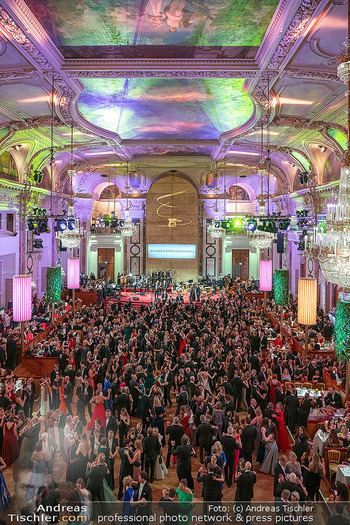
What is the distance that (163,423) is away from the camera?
9070 mm

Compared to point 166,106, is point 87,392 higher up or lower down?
lower down

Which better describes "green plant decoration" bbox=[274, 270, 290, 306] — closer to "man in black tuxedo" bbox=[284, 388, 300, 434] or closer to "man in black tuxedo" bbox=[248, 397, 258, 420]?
"man in black tuxedo" bbox=[284, 388, 300, 434]

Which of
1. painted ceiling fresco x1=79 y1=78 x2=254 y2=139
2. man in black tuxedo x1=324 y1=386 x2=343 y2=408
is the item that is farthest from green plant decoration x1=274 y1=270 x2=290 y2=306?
man in black tuxedo x1=324 y1=386 x2=343 y2=408

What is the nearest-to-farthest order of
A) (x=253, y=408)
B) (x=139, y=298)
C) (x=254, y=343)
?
(x=253, y=408), (x=254, y=343), (x=139, y=298)

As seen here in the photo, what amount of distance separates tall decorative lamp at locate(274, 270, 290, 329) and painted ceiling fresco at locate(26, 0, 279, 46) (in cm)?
1087

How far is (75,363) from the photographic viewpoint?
40.6 feet

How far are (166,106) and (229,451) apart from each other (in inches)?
413

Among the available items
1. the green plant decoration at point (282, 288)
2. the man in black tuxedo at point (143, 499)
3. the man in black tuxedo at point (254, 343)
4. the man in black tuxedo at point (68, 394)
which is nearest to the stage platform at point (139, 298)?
the green plant decoration at point (282, 288)

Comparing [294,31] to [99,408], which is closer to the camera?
[294,31]

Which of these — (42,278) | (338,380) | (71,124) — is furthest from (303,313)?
(42,278)

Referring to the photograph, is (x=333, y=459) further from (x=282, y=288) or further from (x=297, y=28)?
(x=282, y=288)

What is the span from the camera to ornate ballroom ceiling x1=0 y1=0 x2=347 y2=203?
301 inches

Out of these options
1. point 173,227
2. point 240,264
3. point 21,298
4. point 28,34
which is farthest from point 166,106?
point 240,264

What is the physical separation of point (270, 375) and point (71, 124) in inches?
405
